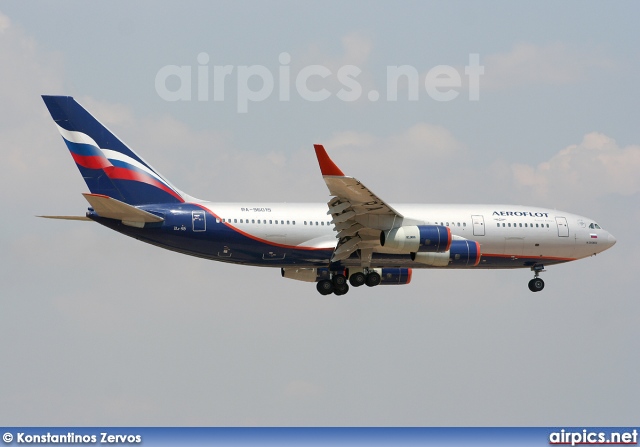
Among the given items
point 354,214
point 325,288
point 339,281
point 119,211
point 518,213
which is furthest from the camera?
point 518,213

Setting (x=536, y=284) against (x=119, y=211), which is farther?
(x=536, y=284)

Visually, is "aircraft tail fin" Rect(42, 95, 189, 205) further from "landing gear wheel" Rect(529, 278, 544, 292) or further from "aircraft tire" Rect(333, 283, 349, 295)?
"landing gear wheel" Rect(529, 278, 544, 292)

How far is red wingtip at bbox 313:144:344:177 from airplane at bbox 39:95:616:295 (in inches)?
14.7

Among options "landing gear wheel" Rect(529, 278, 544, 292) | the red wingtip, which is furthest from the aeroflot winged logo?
the red wingtip

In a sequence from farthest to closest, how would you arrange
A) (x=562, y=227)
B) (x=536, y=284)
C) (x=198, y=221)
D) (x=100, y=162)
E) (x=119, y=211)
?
1. (x=536, y=284)
2. (x=562, y=227)
3. (x=100, y=162)
4. (x=198, y=221)
5. (x=119, y=211)

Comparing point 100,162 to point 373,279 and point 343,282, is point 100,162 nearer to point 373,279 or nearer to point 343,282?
point 343,282

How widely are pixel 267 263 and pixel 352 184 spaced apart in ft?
26.8

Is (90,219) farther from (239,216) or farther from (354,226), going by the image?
(354,226)

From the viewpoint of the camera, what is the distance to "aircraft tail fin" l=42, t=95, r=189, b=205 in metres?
60.2

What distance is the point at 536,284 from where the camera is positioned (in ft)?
220

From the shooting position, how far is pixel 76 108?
60.7 metres

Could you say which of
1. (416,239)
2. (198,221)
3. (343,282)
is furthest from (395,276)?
(198,221)

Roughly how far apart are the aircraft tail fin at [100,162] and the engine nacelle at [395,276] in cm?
1316

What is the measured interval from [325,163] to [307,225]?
7849 millimetres
